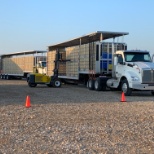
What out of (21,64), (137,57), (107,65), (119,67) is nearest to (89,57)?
(107,65)

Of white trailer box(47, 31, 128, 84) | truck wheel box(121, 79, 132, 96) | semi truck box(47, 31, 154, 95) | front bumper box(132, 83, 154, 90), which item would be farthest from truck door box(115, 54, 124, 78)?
white trailer box(47, 31, 128, 84)

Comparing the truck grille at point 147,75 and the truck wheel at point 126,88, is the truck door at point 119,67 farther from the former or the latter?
the truck grille at point 147,75

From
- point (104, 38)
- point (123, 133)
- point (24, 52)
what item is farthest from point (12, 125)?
point (24, 52)

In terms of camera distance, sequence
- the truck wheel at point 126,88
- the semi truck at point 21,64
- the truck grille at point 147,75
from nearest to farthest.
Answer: the truck grille at point 147,75 → the truck wheel at point 126,88 → the semi truck at point 21,64

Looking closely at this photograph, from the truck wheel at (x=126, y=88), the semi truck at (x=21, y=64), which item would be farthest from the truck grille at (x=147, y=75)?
the semi truck at (x=21, y=64)

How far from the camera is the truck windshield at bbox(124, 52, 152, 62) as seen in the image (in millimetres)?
22281

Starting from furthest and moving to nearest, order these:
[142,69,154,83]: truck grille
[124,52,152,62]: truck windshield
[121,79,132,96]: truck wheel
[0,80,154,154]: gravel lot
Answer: [124,52,152,62]: truck windshield → [121,79,132,96]: truck wheel → [142,69,154,83]: truck grille → [0,80,154,154]: gravel lot

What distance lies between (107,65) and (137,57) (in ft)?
10.6

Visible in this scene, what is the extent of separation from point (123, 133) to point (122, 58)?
14.1 meters

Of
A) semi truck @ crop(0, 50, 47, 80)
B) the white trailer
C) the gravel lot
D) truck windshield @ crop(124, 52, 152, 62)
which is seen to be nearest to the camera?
the gravel lot

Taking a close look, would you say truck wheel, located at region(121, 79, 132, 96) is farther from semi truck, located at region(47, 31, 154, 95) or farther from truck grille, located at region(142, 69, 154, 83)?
truck grille, located at region(142, 69, 154, 83)

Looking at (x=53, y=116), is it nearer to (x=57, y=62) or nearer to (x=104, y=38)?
(x=104, y=38)

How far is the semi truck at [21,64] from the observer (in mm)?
39888

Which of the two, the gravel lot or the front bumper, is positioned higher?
the front bumper
